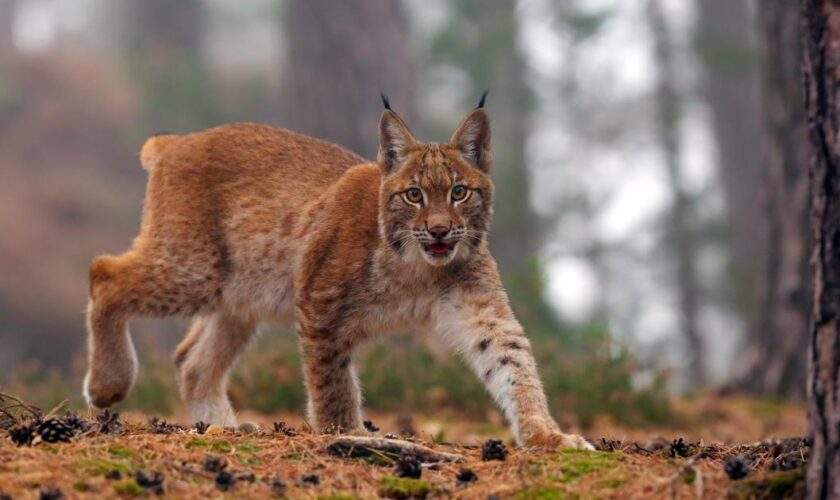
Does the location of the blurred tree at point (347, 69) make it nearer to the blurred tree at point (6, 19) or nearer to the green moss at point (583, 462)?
the green moss at point (583, 462)

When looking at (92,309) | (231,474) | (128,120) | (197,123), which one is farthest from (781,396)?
(128,120)

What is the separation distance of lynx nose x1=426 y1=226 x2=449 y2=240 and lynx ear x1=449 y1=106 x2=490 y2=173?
0.67 metres

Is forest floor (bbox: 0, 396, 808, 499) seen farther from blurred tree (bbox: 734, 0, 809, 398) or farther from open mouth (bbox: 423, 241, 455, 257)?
blurred tree (bbox: 734, 0, 809, 398)

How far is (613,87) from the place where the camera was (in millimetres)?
29656

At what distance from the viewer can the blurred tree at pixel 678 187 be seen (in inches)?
738

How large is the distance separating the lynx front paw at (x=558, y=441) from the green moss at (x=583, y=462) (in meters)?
0.19

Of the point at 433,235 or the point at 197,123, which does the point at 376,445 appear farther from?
the point at 197,123

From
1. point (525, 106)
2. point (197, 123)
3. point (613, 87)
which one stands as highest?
point (613, 87)

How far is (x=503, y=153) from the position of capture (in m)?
25.9

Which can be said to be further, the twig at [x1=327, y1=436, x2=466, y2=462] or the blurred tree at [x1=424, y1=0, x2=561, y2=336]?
the blurred tree at [x1=424, y1=0, x2=561, y2=336]

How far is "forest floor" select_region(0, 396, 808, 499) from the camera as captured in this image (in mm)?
3518

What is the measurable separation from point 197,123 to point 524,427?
16.1 meters

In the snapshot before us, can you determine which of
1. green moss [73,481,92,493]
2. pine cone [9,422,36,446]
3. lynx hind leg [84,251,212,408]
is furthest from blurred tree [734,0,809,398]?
green moss [73,481,92,493]

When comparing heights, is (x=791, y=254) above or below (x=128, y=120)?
below
